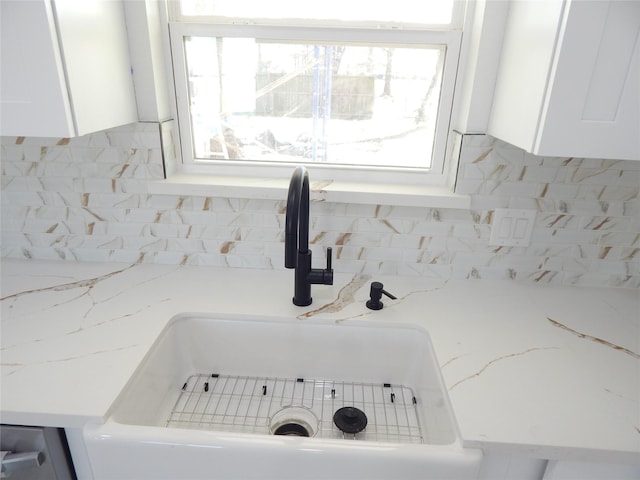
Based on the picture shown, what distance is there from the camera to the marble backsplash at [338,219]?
120cm

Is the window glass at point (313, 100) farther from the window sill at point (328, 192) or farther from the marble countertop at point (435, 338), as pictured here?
the marble countertop at point (435, 338)

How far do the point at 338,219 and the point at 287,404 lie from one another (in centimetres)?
56

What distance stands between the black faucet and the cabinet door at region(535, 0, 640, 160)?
0.53 metres

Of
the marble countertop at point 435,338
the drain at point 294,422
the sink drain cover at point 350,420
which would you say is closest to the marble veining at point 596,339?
the marble countertop at point 435,338

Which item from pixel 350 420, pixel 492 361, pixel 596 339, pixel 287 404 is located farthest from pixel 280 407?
pixel 596 339

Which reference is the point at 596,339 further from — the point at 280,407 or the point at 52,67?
the point at 52,67

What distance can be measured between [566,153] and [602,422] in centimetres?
54

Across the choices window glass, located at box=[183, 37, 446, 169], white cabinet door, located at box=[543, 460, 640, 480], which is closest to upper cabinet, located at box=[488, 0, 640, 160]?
window glass, located at box=[183, 37, 446, 169]

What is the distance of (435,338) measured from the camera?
41.0 inches

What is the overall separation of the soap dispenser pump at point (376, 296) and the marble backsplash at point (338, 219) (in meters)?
0.19

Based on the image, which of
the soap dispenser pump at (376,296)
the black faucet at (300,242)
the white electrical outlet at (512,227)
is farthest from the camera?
the white electrical outlet at (512,227)

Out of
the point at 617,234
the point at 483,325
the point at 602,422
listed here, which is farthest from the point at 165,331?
the point at 617,234

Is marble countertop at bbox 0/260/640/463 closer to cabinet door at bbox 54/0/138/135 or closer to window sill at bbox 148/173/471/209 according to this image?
window sill at bbox 148/173/471/209

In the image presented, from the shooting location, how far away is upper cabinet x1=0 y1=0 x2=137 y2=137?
2.66 ft
